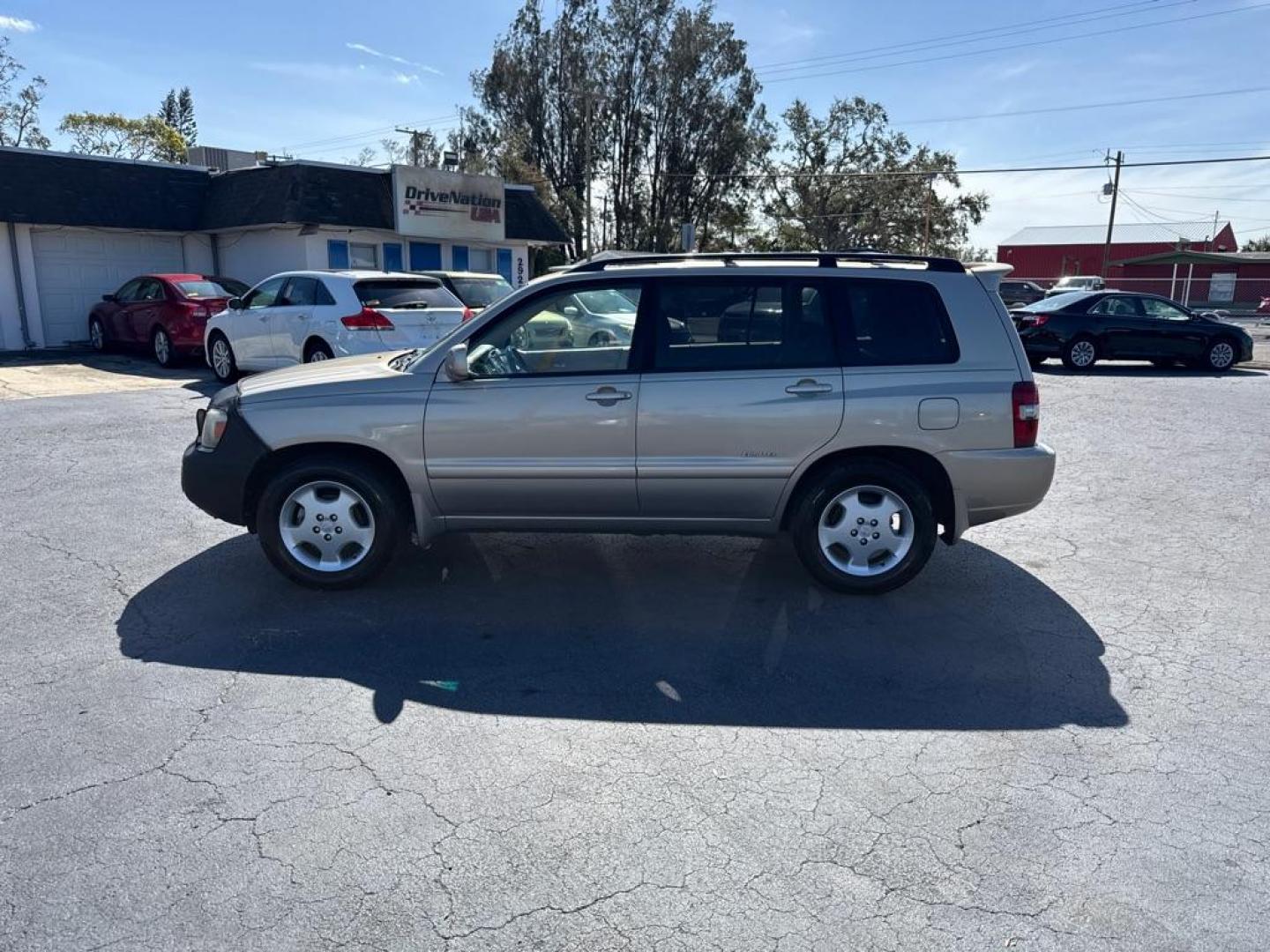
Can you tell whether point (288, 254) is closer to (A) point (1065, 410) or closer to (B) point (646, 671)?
(A) point (1065, 410)

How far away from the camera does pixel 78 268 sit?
65.1 ft

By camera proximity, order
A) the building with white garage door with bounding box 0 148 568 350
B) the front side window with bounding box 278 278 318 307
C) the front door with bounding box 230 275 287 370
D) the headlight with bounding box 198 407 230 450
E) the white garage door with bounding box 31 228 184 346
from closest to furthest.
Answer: the headlight with bounding box 198 407 230 450 < the front side window with bounding box 278 278 318 307 < the front door with bounding box 230 275 287 370 < the building with white garage door with bounding box 0 148 568 350 < the white garage door with bounding box 31 228 184 346

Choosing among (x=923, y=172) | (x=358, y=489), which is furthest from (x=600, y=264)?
(x=923, y=172)

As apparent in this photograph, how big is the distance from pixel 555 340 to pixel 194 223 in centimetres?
1914

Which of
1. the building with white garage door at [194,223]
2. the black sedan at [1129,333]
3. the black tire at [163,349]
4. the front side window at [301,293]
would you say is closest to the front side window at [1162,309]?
the black sedan at [1129,333]

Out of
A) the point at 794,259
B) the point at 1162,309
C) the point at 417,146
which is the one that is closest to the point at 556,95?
the point at 417,146

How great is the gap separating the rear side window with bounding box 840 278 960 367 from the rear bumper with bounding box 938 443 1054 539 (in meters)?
0.55

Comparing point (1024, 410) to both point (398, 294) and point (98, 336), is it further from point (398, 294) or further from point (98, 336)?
point (98, 336)

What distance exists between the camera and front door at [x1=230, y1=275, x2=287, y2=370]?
13039 mm

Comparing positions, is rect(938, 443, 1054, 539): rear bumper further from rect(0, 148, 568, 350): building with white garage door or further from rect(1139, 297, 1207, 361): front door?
rect(0, 148, 568, 350): building with white garage door

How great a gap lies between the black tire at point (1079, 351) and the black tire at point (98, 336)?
18365 mm

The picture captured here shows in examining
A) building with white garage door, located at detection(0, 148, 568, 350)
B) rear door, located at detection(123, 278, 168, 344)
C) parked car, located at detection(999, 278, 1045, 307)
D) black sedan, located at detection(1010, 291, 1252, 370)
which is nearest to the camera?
rear door, located at detection(123, 278, 168, 344)

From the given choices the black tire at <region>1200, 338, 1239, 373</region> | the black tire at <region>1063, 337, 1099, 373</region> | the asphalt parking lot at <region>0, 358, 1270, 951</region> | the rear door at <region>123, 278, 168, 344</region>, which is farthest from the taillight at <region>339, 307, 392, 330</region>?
the black tire at <region>1200, 338, 1239, 373</region>

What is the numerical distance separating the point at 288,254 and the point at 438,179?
406 centimetres
